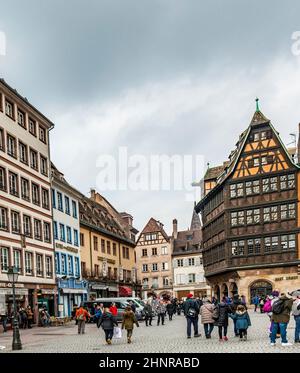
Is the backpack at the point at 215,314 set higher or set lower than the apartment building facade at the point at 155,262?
higher

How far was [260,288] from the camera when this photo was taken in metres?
46.9

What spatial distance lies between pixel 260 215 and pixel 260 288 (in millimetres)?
6261

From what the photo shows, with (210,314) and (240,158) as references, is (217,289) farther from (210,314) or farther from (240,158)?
(210,314)

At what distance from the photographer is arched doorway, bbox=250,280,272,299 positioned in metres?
46.1

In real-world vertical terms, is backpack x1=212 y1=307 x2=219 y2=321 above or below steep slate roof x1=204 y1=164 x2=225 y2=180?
below

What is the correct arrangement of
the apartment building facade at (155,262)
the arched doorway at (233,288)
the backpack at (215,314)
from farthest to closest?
the apartment building facade at (155,262) → the arched doorway at (233,288) → the backpack at (215,314)

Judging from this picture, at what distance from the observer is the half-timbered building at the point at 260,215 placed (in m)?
45.1

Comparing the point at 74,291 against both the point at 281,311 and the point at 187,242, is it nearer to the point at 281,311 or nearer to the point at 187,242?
the point at 281,311

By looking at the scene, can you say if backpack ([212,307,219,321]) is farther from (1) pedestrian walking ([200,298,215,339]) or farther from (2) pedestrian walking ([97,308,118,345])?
(2) pedestrian walking ([97,308,118,345])

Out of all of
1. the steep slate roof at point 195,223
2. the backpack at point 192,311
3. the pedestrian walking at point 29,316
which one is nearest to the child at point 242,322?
the backpack at point 192,311

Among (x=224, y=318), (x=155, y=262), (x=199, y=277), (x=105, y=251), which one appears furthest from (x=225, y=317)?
(x=155, y=262)

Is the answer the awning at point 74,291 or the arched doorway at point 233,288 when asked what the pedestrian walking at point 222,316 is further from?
the arched doorway at point 233,288

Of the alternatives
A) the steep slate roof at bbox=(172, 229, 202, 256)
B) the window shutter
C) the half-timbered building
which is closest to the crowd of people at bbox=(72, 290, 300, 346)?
the half-timbered building

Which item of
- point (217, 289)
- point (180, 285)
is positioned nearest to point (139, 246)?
point (180, 285)
